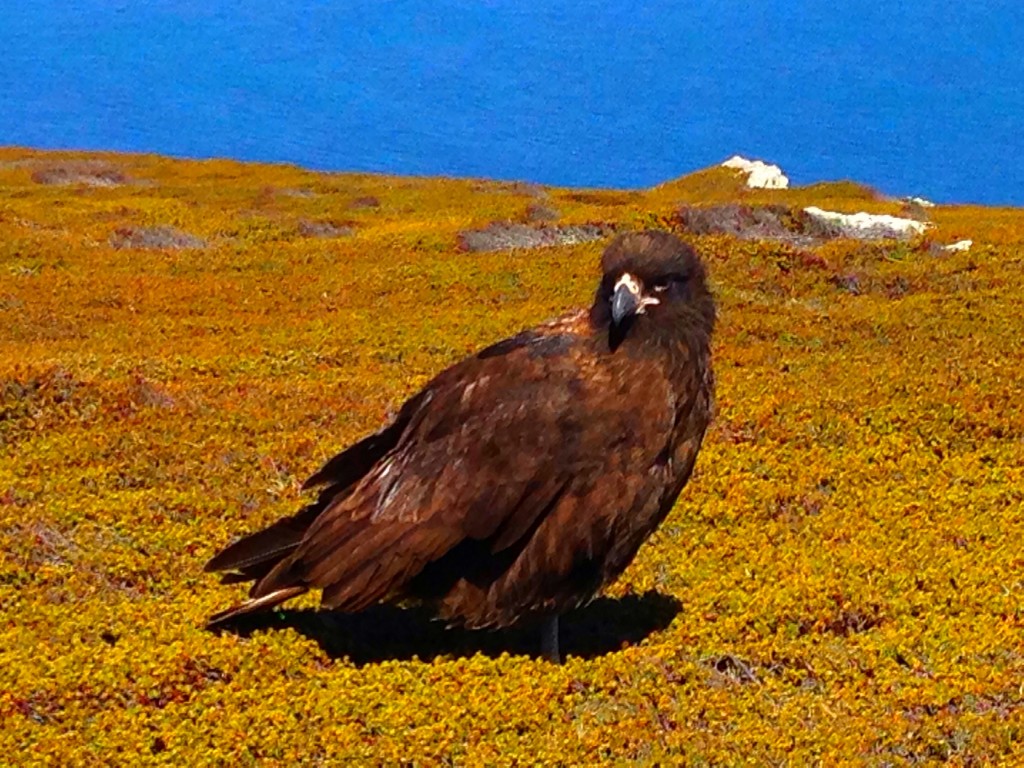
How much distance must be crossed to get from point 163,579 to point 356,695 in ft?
9.31

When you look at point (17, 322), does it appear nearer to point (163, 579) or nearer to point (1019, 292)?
point (163, 579)

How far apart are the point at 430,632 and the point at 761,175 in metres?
63.7

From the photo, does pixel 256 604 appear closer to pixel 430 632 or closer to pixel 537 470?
pixel 430 632

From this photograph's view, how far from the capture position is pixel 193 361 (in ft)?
62.6

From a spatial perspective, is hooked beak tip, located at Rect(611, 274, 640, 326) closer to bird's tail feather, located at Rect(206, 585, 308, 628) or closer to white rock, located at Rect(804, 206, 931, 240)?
bird's tail feather, located at Rect(206, 585, 308, 628)

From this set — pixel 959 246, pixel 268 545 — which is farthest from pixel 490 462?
pixel 959 246

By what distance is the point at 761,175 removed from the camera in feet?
230

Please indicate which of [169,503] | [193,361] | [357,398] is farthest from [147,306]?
[169,503]

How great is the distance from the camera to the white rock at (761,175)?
2702 inches

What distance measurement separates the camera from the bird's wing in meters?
8.12

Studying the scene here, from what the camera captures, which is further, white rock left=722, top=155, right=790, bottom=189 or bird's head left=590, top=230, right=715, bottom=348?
white rock left=722, top=155, right=790, bottom=189

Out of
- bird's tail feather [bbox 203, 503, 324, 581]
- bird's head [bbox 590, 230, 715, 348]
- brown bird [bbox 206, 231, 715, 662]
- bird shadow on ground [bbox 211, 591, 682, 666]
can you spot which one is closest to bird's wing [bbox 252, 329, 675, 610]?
brown bird [bbox 206, 231, 715, 662]

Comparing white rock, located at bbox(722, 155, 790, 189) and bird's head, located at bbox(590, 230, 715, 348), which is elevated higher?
white rock, located at bbox(722, 155, 790, 189)

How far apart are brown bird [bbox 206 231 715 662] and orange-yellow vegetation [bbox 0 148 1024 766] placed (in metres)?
0.60
